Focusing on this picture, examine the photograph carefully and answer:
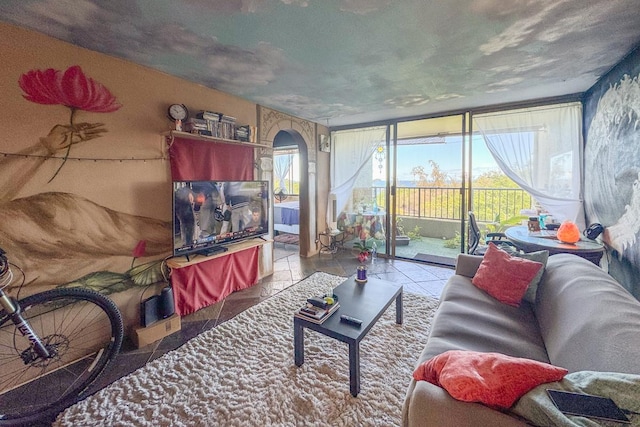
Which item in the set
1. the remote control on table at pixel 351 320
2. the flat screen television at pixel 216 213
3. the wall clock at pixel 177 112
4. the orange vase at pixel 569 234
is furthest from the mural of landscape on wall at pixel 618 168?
the wall clock at pixel 177 112

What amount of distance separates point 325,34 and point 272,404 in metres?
2.41

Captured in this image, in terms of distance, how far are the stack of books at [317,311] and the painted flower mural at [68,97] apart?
2013 millimetres

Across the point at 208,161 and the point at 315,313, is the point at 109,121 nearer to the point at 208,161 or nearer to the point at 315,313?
the point at 208,161

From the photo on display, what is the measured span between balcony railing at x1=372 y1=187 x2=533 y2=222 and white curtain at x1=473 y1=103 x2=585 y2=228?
133 cm

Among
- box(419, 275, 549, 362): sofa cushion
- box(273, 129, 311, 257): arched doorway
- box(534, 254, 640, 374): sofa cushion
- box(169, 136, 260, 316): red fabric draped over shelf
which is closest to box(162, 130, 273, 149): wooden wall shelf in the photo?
box(169, 136, 260, 316): red fabric draped over shelf

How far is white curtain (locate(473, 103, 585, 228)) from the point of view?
128 inches

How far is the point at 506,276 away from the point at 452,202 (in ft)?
13.9

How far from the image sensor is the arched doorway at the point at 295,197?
448 cm

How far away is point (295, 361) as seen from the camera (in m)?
1.90

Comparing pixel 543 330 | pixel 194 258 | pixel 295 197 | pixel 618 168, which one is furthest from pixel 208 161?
pixel 295 197

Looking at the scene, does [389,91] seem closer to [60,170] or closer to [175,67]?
[175,67]

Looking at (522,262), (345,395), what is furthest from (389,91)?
(345,395)

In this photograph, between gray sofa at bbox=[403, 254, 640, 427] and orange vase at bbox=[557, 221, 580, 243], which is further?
orange vase at bbox=[557, 221, 580, 243]

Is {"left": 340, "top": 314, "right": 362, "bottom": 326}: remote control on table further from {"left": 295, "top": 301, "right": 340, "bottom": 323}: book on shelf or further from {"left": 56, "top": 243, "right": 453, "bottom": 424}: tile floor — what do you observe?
{"left": 56, "top": 243, "right": 453, "bottom": 424}: tile floor
